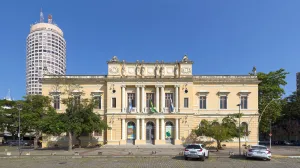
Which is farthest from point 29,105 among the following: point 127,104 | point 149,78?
point 149,78

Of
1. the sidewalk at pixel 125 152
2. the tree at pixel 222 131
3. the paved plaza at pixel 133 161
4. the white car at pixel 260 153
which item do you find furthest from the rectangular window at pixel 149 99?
the white car at pixel 260 153

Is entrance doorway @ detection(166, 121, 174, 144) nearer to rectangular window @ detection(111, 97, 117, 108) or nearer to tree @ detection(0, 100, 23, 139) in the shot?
rectangular window @ detection(111, 97, 117, 108)

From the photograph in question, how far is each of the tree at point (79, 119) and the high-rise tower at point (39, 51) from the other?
105 meters

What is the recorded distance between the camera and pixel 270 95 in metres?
43.0

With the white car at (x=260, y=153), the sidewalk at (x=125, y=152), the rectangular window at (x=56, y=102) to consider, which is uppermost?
the rectangular window at (x=56, y=102)

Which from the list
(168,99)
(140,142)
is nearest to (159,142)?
(140,142)

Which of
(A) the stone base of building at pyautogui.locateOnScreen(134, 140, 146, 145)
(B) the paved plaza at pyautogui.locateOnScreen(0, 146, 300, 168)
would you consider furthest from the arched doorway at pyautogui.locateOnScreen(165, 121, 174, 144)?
(B) the paved plaza at pyautogui.locateOnScreen(0, 146, 300, 168)

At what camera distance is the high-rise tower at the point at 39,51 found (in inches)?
5049

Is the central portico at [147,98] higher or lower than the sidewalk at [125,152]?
higher

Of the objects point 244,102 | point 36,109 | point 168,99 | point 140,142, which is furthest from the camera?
point 244,102

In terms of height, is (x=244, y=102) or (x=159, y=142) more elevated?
(x=244, y=102)

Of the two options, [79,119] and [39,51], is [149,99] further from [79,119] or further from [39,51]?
[39,51]

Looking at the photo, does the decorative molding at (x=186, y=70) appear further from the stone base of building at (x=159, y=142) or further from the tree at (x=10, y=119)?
the tree at (x=10, y=119)

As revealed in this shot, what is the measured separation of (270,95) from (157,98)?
21.5m
